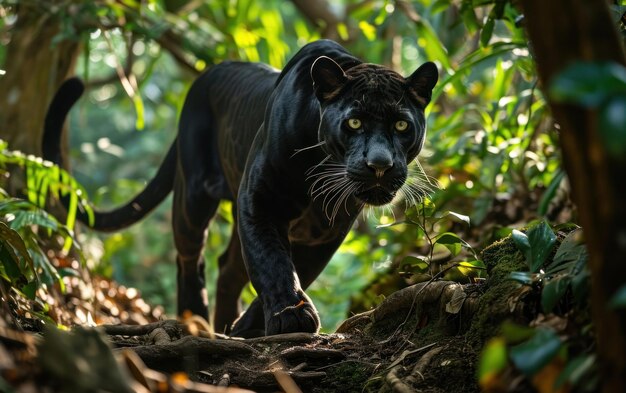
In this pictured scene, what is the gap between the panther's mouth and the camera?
329 centimetres

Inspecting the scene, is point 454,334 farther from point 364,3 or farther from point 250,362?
point 364,3

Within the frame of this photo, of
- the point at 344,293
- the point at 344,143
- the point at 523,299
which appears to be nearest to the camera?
the point at 523,299

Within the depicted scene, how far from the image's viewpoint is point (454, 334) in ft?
8.02

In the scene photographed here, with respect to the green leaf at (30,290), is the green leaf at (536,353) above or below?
above

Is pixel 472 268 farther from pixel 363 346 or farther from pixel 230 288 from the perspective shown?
pixel 230 288

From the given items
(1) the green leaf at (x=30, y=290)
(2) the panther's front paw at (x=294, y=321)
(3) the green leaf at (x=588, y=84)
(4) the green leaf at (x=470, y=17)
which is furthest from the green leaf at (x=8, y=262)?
(4) the green leaf at (x=470, y=17)

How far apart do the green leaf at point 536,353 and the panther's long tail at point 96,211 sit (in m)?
3.63

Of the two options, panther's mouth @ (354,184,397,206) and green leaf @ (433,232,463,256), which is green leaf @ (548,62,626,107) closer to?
green leaf @ (433,232,463,256)

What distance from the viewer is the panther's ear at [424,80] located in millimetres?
3549

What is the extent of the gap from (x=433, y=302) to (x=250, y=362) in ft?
1.87

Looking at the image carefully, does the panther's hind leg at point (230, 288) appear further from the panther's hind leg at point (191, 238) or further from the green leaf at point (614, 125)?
the green leaf at point (614, 125)

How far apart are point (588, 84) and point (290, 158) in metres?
2.56

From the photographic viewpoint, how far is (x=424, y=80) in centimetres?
359

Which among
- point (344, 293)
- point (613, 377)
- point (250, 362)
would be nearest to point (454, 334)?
point (250, 362)
